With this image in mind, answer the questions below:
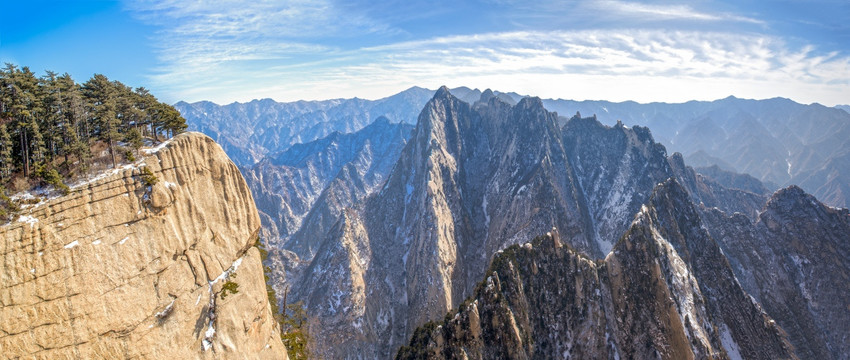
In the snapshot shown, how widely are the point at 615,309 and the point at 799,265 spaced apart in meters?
86.9

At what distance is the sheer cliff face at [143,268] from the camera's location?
26.5m

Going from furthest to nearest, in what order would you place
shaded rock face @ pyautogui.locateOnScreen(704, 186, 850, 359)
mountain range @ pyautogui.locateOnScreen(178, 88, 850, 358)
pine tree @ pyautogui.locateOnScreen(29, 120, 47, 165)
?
shaded rock face @ pyautogui.locateOnScreen(704, 186, 850, 359) → mountain range @ pyautogui.locateOnScreen(178, 88, 850, 358) → pine tree @ pyautogui.locateOnScreen(29, 120, 47, 165)

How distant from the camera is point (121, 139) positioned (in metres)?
36.3

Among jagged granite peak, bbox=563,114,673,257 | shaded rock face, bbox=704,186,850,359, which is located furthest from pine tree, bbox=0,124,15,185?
jagged granite peak, bbox=563,114,673,257

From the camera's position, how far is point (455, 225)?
6752 inches

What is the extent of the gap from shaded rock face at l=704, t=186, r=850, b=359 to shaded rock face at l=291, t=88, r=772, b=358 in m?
36.7

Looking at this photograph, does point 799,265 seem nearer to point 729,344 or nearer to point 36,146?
point 729,344

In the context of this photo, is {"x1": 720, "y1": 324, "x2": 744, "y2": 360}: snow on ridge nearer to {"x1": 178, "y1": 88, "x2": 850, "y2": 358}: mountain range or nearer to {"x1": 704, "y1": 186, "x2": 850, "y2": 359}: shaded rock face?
{"x1": 178, "y1": 88, "x2": 850, "y2": 358}: mountain range

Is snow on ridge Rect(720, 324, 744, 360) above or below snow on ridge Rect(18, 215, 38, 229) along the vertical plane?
below

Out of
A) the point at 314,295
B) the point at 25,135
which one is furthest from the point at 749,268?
Result: the point at 25,135

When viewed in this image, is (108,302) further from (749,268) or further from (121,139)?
(749,268)

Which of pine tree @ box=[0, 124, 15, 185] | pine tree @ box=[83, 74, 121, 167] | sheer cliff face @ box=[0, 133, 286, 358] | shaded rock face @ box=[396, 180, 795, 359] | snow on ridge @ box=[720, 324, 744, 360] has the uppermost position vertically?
pine tree @ box=[83, 74, 121, 167]

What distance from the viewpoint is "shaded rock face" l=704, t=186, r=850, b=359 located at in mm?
106750

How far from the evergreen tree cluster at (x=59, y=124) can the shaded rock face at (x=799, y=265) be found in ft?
506
